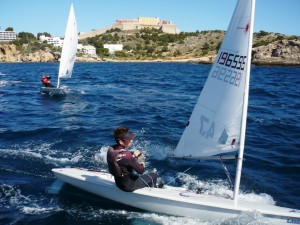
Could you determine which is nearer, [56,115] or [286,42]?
[56,115]

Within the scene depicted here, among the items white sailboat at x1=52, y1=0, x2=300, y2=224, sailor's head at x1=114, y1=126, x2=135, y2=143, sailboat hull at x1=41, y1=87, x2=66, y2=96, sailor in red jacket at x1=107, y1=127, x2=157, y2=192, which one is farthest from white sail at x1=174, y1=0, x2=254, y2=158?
sailboat hull at x1=41, y1=87, x2=66, y2=96

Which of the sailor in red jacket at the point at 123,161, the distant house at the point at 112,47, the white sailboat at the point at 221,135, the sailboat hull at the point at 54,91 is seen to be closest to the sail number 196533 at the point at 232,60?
the white sailboat at the point at 221,135

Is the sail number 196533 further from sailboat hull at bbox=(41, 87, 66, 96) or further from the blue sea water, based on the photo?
sailboat hull at bbox=(41, 87, 66, 96)

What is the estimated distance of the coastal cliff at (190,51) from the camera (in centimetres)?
7956

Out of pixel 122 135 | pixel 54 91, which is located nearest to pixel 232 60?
pixel 122 135

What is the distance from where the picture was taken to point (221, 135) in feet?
23.8

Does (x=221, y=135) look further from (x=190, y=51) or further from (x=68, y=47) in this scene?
(x=190, y=51)

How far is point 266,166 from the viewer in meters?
11.0

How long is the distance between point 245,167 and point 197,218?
409 centimetres

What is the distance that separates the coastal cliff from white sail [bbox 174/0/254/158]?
238 ft

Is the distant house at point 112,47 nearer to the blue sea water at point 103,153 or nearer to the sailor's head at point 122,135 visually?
the blue sea water at point 103,153

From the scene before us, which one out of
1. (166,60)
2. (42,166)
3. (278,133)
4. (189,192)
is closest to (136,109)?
(278,133)

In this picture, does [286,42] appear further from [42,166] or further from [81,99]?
[42,166]

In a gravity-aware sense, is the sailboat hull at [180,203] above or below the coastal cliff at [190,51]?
below
